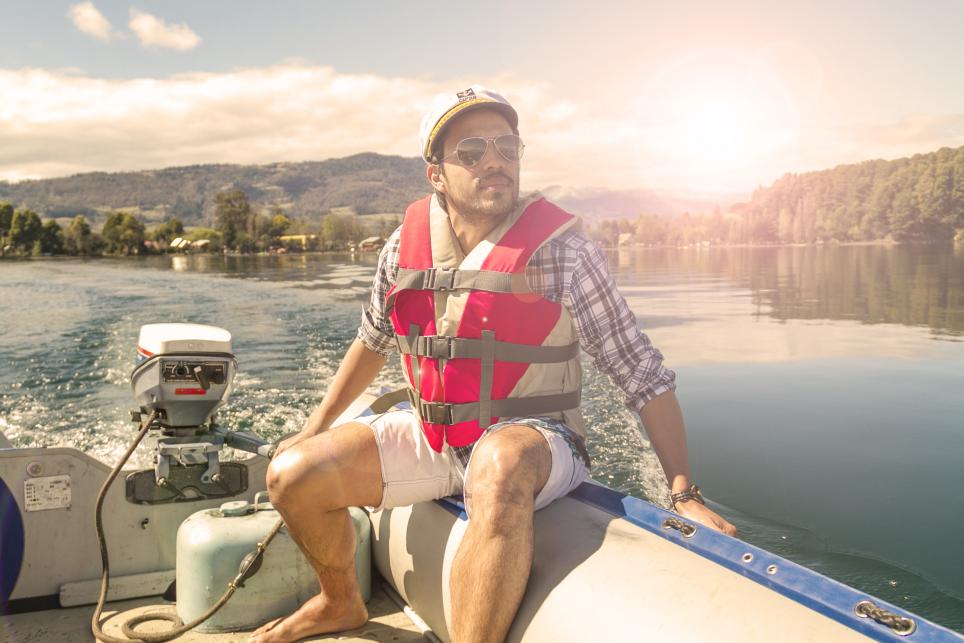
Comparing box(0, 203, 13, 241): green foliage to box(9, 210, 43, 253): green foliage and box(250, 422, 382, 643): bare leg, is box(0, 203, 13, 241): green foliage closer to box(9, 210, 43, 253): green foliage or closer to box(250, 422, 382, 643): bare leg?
box(9, 210, 43, 253): green foliage

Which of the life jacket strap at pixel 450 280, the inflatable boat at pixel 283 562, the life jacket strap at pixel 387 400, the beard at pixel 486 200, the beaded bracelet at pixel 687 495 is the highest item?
the beard at pixel 486 200

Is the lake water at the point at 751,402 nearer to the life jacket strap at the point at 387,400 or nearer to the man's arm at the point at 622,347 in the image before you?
the life jacket strap at the point at 387,400

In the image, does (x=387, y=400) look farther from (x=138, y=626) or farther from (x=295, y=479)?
(x=138, y=626)

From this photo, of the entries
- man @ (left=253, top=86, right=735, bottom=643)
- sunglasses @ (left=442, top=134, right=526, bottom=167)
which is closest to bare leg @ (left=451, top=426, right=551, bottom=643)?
man @ (left=253, top=86, right=735, bottom=643)

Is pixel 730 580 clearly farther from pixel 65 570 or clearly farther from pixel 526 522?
pixel 65 570

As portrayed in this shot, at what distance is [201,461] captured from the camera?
9.91 feet

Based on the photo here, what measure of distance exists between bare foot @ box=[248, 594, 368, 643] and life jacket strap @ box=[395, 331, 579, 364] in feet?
2.87

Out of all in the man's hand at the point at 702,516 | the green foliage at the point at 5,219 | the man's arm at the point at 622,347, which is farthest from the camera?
the green foliage at the point at 5,219

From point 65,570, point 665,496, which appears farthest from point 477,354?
point 665,496

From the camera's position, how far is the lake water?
18.1ft

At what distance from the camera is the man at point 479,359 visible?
87.0 inches

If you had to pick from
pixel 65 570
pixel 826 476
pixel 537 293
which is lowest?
pixel 826 476

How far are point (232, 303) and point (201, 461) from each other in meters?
15.1

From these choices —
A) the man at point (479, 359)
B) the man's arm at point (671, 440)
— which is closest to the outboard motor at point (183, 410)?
the man at point (479, 359)
